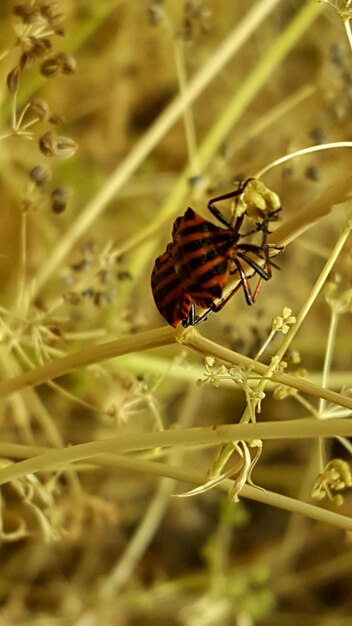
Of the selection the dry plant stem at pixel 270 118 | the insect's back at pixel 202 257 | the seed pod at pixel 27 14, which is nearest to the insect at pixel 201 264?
the insect's back at pixel 202 257

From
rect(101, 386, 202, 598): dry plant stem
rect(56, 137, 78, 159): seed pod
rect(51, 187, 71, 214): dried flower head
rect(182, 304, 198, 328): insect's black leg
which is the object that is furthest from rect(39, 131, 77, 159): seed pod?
rect(101, 386, 202, 598): dry plant stem

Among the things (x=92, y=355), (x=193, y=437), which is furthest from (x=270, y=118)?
(x=193, y=437)

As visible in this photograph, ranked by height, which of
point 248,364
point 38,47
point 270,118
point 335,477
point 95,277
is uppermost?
point 270,118

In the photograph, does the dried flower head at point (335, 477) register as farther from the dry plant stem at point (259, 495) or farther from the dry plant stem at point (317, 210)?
the dry plant stem at point (317, 210)

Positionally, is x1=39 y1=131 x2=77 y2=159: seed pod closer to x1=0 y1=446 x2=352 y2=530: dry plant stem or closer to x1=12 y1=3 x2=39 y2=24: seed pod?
x1=12 y1=3 x2=39 y2=24: seed pod

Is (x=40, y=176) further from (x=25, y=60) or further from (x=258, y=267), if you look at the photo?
(x=258, y=267)

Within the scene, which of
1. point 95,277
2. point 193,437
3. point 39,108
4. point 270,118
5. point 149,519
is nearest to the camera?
point 193,437
